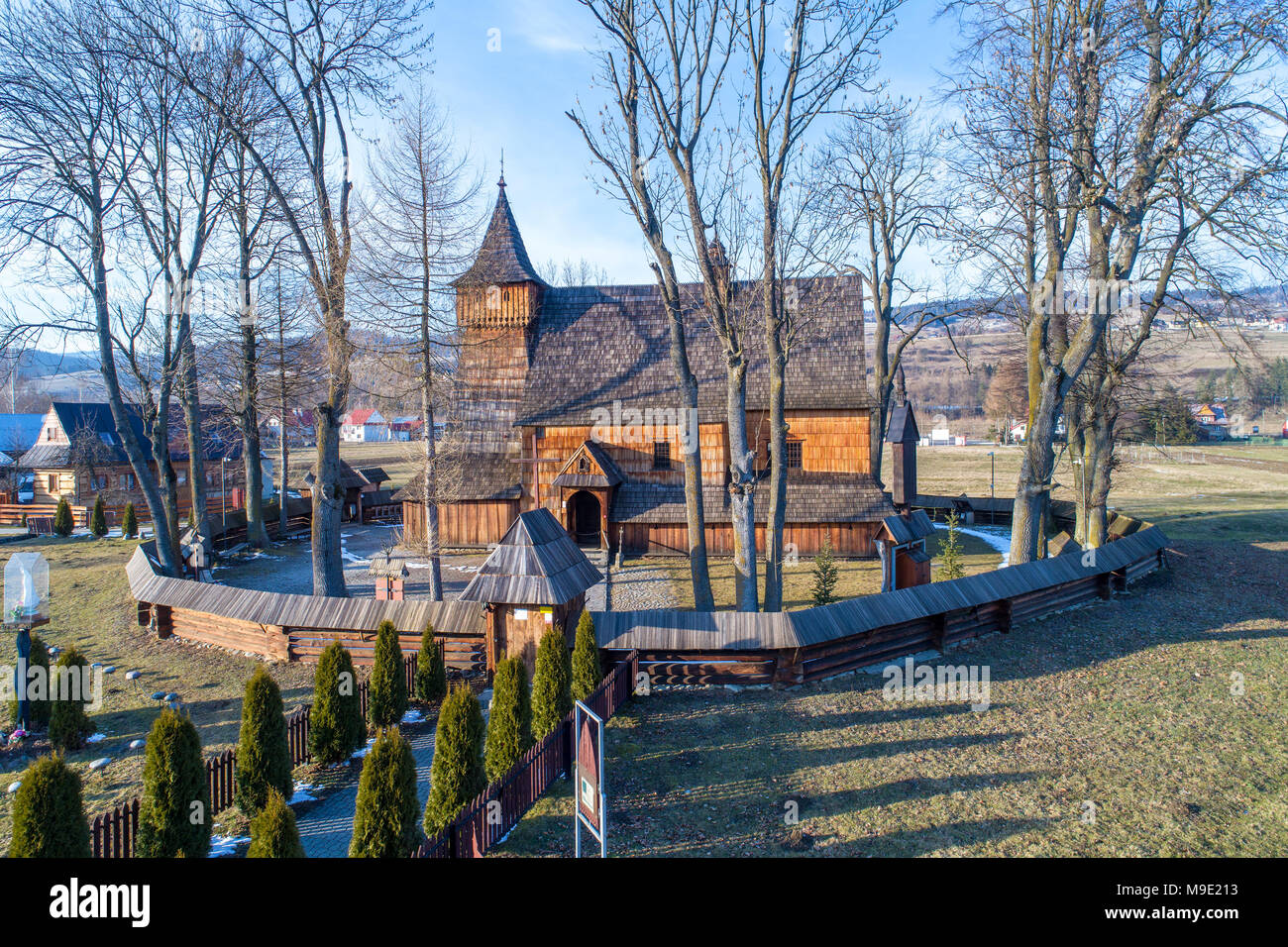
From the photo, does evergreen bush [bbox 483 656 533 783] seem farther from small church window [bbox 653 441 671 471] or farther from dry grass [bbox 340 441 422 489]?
dry grass [bbox 340 441 422 489]

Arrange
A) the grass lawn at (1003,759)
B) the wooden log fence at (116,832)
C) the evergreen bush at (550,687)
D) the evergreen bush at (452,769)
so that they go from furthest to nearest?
1. the evergreen bush at (550,687)
2. the evergreen bush at (452,769)
3. the grass lawn at (1003,759)
4. the wooden log fence at (116,832)

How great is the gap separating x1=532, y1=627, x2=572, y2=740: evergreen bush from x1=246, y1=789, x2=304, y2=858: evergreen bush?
4356 mm

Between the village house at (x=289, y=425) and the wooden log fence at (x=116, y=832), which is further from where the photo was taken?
the village house at (x=289, y=425)

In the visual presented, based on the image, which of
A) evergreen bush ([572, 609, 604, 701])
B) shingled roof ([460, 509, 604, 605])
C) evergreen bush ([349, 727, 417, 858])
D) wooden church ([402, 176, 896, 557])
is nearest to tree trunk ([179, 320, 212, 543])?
wooden church ([402, 176, 896, 557])

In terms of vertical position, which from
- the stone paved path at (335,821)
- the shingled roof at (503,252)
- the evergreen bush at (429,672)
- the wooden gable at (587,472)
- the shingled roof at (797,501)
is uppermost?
the shingled roof at (503,252)

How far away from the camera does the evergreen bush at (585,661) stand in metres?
10.5

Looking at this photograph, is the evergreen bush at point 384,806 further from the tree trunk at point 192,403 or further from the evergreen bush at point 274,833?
the tree trunk at point 192,403

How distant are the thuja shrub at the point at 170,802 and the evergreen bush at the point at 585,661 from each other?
4896mm

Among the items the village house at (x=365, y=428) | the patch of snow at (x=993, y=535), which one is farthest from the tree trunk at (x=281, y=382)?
the village house at (x=365, y=428)

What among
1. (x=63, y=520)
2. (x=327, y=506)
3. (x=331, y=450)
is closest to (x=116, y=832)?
(x=327, y=506)

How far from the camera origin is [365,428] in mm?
109875

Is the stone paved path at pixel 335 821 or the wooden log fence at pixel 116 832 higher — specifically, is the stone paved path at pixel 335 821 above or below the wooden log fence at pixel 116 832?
below

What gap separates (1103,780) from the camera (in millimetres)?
8094

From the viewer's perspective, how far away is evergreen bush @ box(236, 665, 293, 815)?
8133 mm
